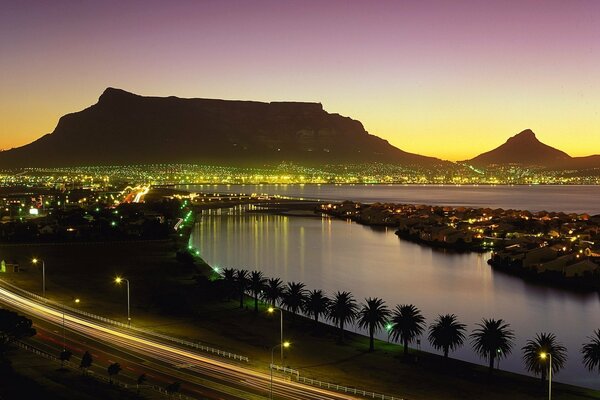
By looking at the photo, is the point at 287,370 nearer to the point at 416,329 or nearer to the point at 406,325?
the point at 406,325

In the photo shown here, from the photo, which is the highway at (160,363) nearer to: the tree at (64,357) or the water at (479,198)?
the tree at (64,357)

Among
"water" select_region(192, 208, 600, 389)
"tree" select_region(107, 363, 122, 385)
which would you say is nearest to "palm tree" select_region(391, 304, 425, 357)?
"water" select_region(192, 208, 600, 389)

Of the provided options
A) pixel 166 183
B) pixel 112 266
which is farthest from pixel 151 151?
pixel 112 266

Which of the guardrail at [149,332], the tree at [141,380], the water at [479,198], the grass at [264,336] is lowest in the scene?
the water at [479,198]

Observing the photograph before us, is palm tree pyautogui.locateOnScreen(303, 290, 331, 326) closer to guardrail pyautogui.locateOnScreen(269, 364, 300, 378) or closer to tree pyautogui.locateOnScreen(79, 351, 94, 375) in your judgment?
guardrail pyautogui.locateOnScreen(269, 364, 300, 378)

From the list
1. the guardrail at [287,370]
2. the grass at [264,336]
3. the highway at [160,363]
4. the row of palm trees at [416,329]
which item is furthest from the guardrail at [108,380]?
the row of palm trees at [416,329]

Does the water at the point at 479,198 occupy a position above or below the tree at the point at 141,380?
below

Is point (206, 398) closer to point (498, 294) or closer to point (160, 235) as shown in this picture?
point (498, 294)
